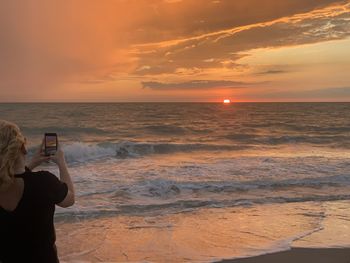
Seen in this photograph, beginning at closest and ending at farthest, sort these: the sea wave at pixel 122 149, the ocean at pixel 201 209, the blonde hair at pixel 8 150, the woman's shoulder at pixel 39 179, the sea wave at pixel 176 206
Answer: the blonde hair at pixel 8 150 < the woman's shoulder at pixel 39 179 < the ocean at pixel 201 209 < the sea wave at pixel 176 206 < the sea wave at pixel 122 149

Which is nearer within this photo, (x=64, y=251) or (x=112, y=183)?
(x=64, y=251)

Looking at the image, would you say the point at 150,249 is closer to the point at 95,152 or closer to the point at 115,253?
the point at 115,253

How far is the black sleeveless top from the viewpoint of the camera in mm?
2516

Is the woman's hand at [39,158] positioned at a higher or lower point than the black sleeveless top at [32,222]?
higher

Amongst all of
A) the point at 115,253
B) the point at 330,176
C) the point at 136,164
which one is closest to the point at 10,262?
the point at 115,253

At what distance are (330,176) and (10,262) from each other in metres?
13.1

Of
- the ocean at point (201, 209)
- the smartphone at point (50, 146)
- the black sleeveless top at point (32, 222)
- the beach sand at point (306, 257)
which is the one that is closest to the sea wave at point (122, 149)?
the ocean at point (201, 209)

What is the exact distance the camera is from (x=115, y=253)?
662 centimetres

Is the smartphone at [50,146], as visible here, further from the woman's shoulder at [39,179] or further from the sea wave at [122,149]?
the sea wave at [122,149]

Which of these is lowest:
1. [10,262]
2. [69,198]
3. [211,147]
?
[211,147]

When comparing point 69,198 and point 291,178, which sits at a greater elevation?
point 69,198

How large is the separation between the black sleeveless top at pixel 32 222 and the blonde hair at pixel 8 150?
0.11m

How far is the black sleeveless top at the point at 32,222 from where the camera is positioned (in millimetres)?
2516

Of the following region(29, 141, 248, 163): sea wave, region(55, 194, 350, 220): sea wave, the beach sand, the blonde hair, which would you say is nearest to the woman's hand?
the blonde hair
